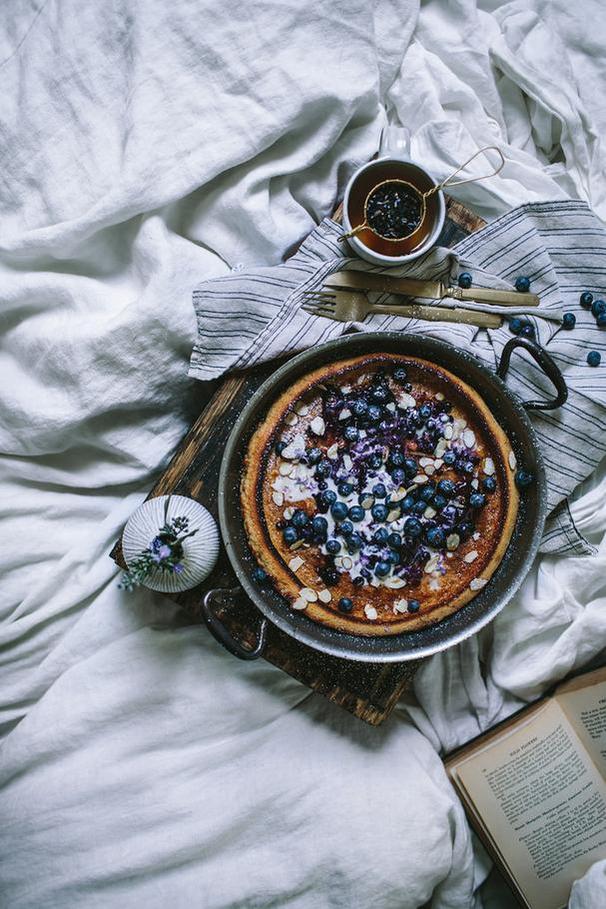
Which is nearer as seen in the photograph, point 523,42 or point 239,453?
point 239,453

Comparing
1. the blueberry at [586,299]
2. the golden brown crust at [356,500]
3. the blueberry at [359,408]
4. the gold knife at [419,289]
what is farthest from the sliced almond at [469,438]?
the blueberry at [586,299]

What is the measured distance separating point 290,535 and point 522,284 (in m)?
0.78

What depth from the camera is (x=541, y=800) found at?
5.46ft

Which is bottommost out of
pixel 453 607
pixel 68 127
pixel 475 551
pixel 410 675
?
pixel 410 675

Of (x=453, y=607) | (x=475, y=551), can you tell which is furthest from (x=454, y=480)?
(x=453, y=607)

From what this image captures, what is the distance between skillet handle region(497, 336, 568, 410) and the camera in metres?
1.39

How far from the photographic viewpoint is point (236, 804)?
159 cm

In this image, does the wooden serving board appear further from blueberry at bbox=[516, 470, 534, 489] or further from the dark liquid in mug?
blueberry at bbox=[516, 470, 534, 489]

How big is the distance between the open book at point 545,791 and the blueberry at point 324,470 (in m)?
0.79

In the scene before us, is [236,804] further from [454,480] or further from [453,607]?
[454,480]

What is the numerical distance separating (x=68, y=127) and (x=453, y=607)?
1359 mm

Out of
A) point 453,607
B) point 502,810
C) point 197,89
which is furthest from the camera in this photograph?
point 502,810

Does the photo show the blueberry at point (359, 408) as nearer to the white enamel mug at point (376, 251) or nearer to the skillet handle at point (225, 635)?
the white enamel mug at point (376, 251)

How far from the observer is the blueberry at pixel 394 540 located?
4.64 feet
